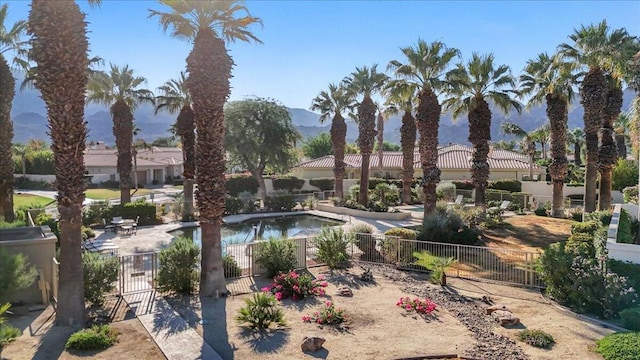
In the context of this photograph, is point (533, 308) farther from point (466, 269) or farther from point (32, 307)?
point (32, 307)

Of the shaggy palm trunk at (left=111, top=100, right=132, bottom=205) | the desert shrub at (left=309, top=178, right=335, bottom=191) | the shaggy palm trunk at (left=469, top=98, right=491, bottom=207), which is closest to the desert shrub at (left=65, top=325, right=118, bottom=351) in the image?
the shaggy palm trunk at (left=111, top=100, right=132, bottom=205)

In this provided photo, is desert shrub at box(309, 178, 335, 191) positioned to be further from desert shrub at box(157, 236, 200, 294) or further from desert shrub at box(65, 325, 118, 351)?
desert shrub at box(65, 325, 118, 351)

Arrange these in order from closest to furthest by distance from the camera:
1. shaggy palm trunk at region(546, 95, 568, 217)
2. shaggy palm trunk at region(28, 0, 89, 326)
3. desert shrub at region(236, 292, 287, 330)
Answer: shaggy palm trunk at region(28, 0, 89, 326)
desert shrub at region(236, 292, 287, 330)
shaggy palm trunk at region(546, 95, 568, 217)

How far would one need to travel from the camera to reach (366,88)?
3303cm

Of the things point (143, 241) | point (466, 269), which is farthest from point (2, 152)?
point (466, 269)

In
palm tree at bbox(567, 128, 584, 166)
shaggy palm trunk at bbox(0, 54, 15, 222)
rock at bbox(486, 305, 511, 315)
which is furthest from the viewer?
palm tree at bbox(567, 128, 584, 166)

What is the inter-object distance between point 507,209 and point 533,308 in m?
22.8

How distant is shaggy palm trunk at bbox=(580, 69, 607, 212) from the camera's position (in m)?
24.2

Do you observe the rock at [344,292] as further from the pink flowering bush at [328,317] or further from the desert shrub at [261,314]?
the desert shrub at [261,314]

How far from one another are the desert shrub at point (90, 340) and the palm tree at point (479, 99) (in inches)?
847

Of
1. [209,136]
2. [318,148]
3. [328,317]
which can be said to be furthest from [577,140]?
[328,317]

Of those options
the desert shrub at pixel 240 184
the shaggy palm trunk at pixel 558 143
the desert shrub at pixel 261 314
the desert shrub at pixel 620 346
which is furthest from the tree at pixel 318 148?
the desert shrub at pixel 620 346

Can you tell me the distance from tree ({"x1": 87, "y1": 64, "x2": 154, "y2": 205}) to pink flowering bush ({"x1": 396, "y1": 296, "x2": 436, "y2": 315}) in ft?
72.6

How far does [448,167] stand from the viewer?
1864 inches
